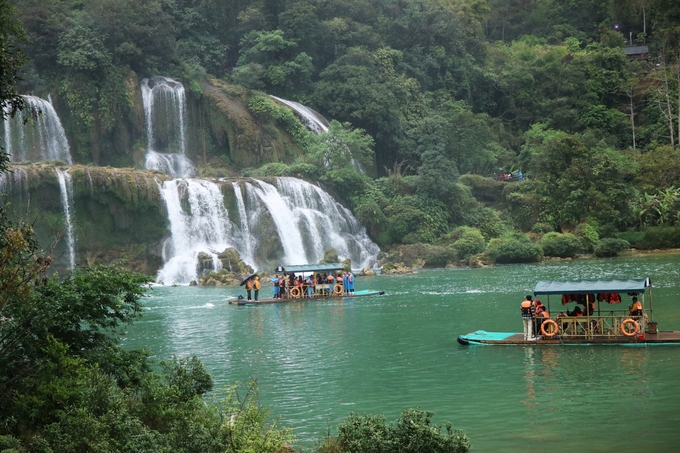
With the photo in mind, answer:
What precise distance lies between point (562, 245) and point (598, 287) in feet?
98.7

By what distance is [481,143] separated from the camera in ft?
222

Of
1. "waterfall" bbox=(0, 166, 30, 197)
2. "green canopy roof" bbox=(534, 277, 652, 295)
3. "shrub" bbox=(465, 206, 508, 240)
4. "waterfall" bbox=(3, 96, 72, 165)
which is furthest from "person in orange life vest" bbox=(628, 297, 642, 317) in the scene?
"waterfall" bbox=(3, 96, 72, 165)

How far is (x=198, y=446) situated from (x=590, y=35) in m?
83.9

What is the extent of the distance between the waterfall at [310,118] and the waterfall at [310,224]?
9.70m

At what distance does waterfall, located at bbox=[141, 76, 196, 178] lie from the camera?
59250mm

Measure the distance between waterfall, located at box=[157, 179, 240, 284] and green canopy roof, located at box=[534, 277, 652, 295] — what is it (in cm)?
2920

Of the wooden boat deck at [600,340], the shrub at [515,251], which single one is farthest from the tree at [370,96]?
the wooden boat deck at [600,340]

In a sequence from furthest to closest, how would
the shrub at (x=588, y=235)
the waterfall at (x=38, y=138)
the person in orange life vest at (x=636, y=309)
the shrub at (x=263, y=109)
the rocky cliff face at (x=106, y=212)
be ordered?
1. the shrub at (x=263, y=109)
2. the waterfall at (x=38, y=138)
3. the shrub at (x=588, y=235)
4. the rocky cliff face at (x=106, y=212)
5. the person in orange life vest at (x=636, y=309)

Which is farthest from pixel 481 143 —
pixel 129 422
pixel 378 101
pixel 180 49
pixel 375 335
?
pixel 129 422

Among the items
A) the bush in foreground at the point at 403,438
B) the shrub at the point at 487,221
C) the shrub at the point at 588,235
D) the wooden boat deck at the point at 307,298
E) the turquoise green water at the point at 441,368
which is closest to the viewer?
the bush in foreground at the point at 403,438

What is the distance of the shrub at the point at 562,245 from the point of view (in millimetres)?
50812

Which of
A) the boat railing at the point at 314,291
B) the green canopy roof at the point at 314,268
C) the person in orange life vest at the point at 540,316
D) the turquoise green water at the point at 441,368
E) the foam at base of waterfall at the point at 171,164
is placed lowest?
the turquoise green water at the point at 441,368

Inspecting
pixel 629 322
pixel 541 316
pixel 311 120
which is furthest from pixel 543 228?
pixel 629 322

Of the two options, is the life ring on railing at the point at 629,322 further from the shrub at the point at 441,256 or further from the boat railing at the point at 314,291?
the shrub at the point at 441,256
